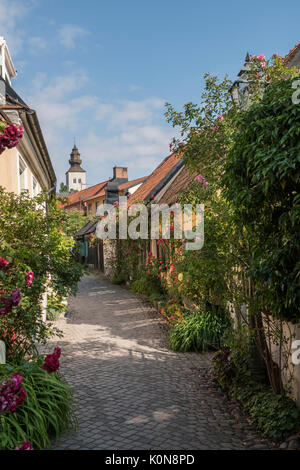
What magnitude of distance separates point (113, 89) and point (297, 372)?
533cm

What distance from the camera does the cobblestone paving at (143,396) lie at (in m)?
4.26

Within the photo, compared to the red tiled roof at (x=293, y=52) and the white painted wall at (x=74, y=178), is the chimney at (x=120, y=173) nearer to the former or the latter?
the red tiled roof at (x=293, y=52)

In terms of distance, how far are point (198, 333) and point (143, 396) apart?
2485 millimetres

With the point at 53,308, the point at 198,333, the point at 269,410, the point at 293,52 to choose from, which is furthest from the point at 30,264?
the point at 293,52

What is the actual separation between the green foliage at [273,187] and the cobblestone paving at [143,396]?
162cm

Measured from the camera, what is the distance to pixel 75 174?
90.2m

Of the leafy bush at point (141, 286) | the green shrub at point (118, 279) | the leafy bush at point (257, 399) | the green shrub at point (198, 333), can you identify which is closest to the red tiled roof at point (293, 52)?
the green shrub at point (198, 333)

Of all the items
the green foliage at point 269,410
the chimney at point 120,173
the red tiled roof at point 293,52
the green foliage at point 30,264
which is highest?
the chimney at point 120,173

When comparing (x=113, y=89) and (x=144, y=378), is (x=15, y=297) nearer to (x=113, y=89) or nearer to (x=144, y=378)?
(x=144, y=378)

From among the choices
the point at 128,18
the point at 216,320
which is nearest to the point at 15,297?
the point at 128,18

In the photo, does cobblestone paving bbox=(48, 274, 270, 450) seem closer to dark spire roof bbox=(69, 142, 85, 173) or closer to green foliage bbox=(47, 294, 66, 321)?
green foliage bbox=(47, 294, 66, 321)

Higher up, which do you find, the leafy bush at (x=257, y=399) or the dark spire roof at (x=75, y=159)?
the dark spire roof at (x=75, y=159)

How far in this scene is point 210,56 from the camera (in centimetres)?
636

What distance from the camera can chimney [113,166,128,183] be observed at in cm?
3375
